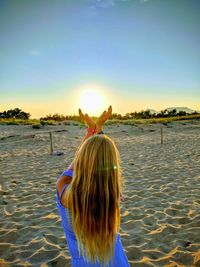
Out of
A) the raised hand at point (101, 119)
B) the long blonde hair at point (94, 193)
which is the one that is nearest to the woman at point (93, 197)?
the long blonde hair at point (94, 193)

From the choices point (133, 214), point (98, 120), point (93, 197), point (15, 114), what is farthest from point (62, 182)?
point (15, 114)

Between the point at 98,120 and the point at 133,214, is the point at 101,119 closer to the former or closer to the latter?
the point at 98,120

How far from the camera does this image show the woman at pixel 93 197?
1.53 m

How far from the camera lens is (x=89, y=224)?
158 centimetres

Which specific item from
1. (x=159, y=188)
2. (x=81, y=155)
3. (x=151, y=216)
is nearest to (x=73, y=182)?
(x=81, y=155)

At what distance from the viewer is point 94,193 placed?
5.04ft

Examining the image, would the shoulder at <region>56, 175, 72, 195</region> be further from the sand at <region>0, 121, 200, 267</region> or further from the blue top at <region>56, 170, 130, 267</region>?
the sand at <region>0, 121, 200, 267</region>

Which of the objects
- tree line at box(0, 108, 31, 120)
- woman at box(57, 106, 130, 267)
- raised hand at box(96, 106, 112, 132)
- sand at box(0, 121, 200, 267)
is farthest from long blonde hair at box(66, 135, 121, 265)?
tree line at box(0, 108, 31, 120)

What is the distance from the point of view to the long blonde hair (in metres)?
1.53

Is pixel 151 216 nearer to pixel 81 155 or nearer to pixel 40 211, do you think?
pixel 40 211

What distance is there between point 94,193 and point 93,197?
0.02 m

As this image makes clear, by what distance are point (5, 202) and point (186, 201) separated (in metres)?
3.63

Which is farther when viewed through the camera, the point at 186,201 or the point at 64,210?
the point at 186,201

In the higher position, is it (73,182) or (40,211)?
(73,182)
